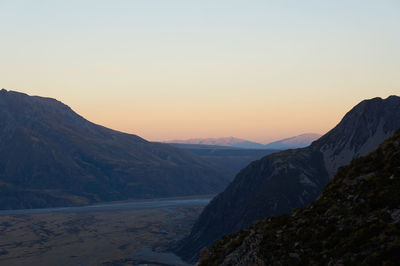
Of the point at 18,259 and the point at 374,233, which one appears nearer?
the point at 374,233

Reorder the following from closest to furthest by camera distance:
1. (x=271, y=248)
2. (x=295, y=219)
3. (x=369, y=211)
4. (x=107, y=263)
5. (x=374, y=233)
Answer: (x=374, y=233) < (x=369, y=211) < (x=271, y=248) < (x=295, y=219) < (x=107, y=263)

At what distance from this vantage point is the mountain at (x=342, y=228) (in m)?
26.6

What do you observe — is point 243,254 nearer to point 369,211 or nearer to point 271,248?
point 271,248

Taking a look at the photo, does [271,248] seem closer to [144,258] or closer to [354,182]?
[354,182]

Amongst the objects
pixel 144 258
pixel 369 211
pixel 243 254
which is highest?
pixel 369 211

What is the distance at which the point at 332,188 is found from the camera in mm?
37000

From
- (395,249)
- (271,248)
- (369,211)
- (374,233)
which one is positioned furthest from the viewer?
(271,248)

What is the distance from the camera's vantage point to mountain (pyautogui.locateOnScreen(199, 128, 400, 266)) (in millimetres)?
26562

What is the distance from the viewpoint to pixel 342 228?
30.3 m

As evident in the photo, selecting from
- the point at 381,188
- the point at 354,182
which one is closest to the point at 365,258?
the point at 381,188

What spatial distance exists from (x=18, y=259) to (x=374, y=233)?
196 meters

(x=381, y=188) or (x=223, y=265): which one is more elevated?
(x=381, y=188)

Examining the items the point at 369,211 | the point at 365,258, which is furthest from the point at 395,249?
the point at 369,211

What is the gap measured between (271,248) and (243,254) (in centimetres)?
359
